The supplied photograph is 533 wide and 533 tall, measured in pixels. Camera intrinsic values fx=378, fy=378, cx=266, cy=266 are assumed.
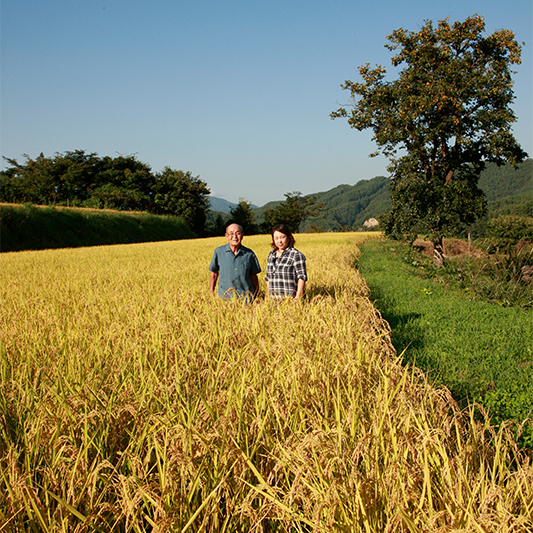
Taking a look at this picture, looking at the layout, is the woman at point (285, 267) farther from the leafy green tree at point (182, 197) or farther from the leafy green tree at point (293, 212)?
the leafy green tree at point (293, 212)

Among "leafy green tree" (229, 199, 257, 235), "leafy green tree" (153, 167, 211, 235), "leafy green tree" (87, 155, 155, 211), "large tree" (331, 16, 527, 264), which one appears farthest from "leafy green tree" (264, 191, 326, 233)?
"large tree" (331, 16, 527, 264)

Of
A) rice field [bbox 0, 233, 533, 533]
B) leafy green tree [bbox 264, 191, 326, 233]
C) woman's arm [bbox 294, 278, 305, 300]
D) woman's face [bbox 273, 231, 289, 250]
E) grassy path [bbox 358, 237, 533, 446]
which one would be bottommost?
grassy path [bbox 358, 237, 533, 446]

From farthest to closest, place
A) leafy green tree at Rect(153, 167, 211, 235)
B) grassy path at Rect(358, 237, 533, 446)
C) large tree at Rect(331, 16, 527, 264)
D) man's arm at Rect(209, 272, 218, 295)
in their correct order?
leafy green tree at Rect(153, 167, 211, 235)
large tree at Rect(331, 16, 527, 264)
man's arm at Rect(209, 272, 218, 295)
grassy path at Rect(358, 237, 533, 446)

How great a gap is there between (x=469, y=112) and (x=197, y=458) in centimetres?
1957

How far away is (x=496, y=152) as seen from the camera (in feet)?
55.8

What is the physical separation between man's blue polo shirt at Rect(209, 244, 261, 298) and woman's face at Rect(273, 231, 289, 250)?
1.09 feet

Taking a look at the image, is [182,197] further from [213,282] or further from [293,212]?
[213,282]

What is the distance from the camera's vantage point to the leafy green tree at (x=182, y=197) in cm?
4484

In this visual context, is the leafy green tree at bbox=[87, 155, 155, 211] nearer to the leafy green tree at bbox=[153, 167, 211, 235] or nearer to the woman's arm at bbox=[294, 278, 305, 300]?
the leafy green tree at bbox=[153, 167, 211, 235]

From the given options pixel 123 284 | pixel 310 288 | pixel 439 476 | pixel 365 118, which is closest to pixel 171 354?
pixel 439 476

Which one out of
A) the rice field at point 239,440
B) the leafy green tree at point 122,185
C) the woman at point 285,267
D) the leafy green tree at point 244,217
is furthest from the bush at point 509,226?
the rice field at point 239,440

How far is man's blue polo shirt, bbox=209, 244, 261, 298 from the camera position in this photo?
4391mm

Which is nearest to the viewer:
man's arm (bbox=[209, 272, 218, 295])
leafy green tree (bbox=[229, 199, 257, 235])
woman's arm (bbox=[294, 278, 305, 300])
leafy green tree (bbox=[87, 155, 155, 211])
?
woman's arm (bbox=[294, 278, 305, 300])

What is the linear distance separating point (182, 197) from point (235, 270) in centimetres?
4352
